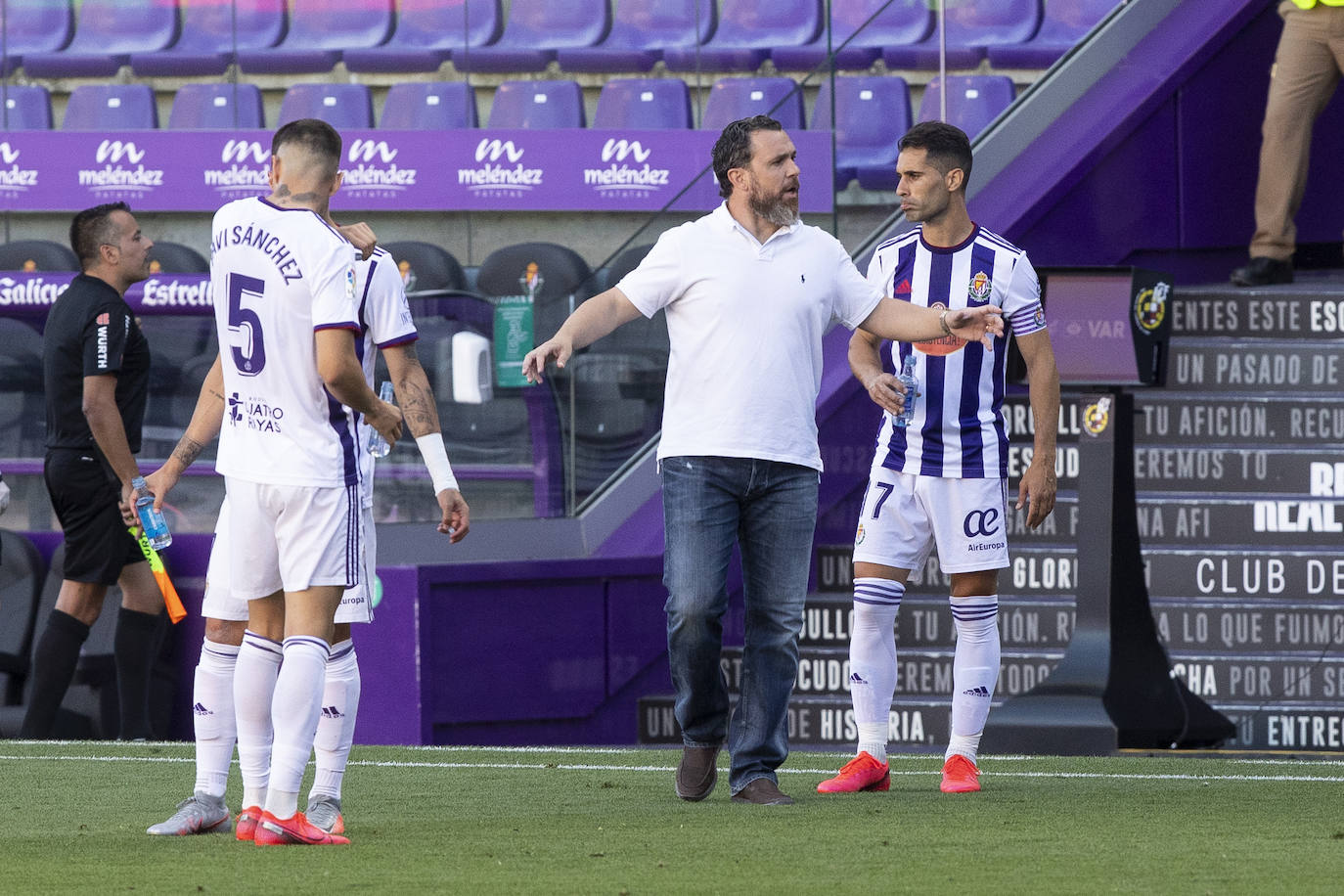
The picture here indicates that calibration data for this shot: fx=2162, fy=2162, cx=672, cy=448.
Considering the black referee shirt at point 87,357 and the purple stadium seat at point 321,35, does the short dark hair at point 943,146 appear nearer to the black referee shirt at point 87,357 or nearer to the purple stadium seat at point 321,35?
the black referee shirt at point 87,357

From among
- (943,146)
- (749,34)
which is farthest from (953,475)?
(749,34)

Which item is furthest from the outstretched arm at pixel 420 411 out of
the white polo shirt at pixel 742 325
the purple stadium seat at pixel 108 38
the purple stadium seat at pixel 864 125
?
the purple stadium seat at pixel 108 38

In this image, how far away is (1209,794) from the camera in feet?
19.8

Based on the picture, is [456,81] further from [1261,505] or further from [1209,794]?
[1209,794]

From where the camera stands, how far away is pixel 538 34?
15.6m

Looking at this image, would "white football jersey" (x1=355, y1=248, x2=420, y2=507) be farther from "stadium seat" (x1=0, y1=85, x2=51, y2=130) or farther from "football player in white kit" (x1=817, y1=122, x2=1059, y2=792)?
"stadium seat" (x1=0, y1=85, x2=51, y2=130)

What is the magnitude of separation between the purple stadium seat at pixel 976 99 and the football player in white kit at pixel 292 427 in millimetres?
5278

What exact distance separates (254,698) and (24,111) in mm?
11576

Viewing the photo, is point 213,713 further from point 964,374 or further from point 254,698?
point 964,374

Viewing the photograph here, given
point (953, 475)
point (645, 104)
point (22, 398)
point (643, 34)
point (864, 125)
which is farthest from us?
point (643, 34)

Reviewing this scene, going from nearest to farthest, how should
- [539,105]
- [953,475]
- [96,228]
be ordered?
[953,475]
[96,228]
[539,105]

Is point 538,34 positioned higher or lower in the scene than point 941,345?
higher

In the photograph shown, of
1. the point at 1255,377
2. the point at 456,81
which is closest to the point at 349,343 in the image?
the point at 1255,377

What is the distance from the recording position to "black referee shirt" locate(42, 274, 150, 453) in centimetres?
838
